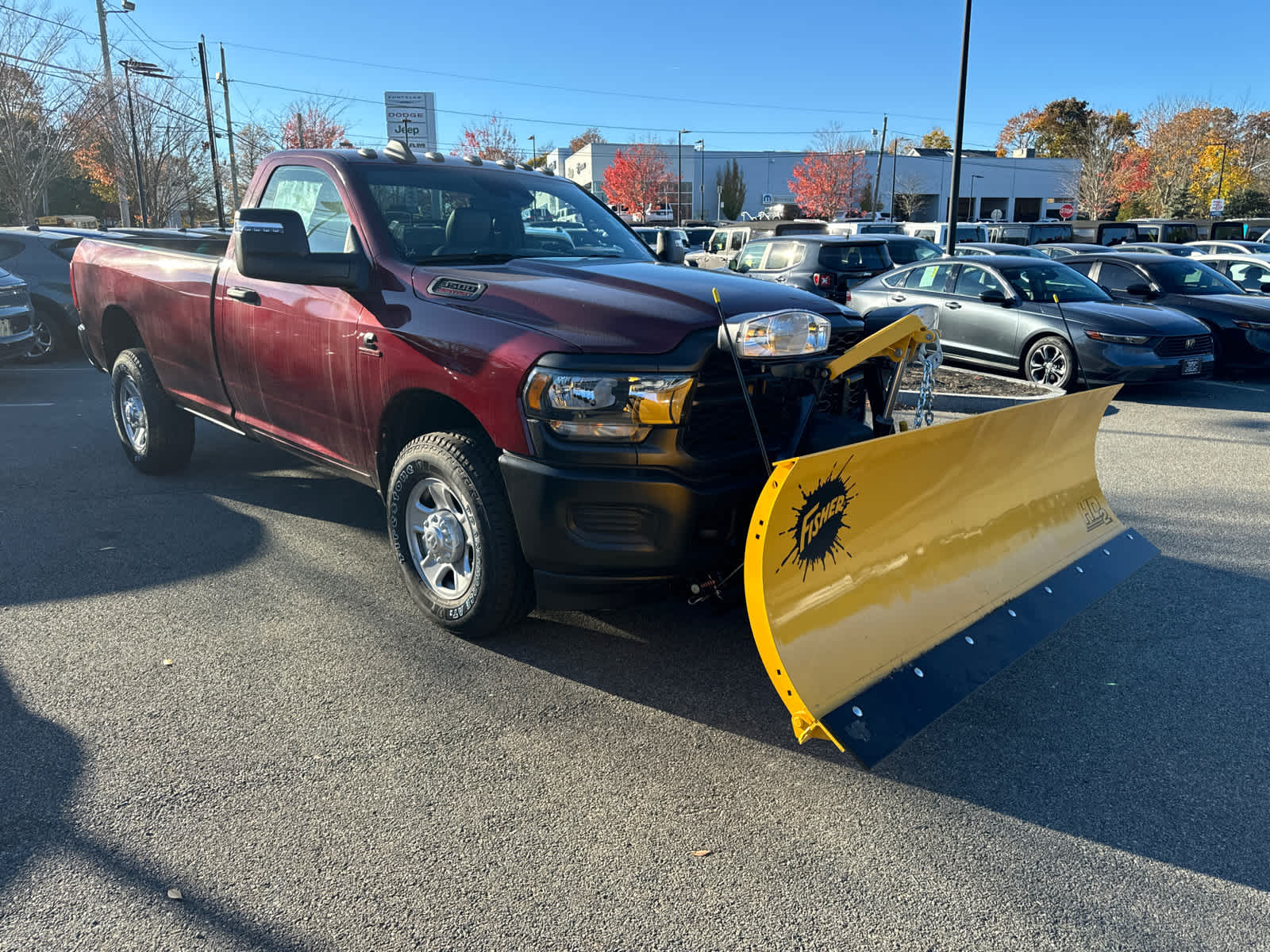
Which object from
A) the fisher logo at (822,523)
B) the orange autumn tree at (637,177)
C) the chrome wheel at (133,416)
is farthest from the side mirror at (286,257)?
the orange autumn tree at (637,177)

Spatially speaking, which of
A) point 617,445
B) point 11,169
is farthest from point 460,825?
point 11,169

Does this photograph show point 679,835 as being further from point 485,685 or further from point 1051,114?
point 1051,114

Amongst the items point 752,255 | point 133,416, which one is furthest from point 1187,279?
point 133,416

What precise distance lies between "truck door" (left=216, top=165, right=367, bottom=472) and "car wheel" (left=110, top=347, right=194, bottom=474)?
1280 millimetres

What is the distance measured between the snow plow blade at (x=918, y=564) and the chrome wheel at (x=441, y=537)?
1.40m

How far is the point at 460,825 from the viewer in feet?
9.21

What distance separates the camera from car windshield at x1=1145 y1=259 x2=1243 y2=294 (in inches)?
485

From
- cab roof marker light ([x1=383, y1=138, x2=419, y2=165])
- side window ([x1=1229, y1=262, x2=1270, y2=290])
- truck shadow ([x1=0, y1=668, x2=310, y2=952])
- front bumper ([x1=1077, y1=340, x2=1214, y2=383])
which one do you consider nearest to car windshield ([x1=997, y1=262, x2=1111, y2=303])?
front bumper ([x1=1077, y1=340, x2=1214, y2=383])

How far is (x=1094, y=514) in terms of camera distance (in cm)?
450

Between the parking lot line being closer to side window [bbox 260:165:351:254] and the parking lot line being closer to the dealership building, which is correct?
side window [bbox 260:165:351:254]

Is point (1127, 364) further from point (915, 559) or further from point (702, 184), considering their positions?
point (702, 184)

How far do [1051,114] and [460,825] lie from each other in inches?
4118

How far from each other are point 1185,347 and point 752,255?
7012 mm

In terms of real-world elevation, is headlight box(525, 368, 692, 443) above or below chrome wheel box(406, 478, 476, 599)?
above
